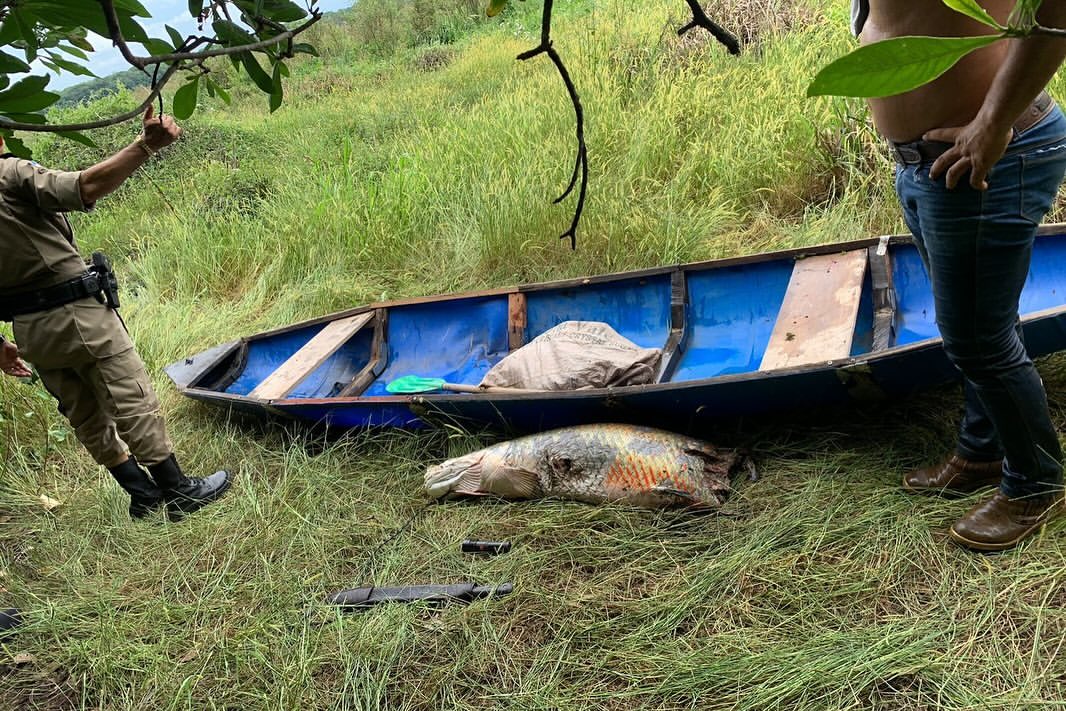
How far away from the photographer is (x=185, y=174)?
884 cm

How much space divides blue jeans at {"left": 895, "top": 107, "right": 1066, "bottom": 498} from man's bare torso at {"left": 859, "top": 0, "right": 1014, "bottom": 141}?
0.38ft

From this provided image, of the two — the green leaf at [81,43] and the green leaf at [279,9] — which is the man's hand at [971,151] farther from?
the green leaf at [81,43]

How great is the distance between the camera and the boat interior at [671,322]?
10.2 feet

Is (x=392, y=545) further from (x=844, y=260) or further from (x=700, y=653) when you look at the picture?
(x=844, y=260)

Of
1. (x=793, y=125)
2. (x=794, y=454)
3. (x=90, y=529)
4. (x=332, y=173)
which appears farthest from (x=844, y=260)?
(x=332, y=173)

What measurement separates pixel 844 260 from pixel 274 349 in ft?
10.7

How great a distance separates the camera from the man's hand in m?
1.51

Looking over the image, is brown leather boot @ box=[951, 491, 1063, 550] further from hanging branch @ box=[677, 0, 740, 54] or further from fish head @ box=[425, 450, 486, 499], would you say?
hanging branch @ box=[677, 0, 740, 54]

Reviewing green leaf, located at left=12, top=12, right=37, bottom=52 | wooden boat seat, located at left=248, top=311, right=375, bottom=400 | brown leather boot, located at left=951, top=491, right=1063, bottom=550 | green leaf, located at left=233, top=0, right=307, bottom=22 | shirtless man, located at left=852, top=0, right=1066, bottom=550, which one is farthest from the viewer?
wooden boat seat, located at left=248, top=311, right=375, bottom=400

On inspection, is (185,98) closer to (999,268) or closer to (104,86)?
(999,268)

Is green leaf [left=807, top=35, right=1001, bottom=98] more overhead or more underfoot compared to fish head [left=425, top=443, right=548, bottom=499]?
more overhead

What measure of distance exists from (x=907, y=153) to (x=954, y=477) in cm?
118

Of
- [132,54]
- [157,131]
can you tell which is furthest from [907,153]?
[157,131]

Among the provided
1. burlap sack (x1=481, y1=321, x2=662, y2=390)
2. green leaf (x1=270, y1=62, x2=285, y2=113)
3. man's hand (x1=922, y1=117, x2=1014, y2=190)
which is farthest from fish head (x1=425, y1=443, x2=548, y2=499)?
Result: green leaf (x1=270, y1=62, x2=285, y2=113)
